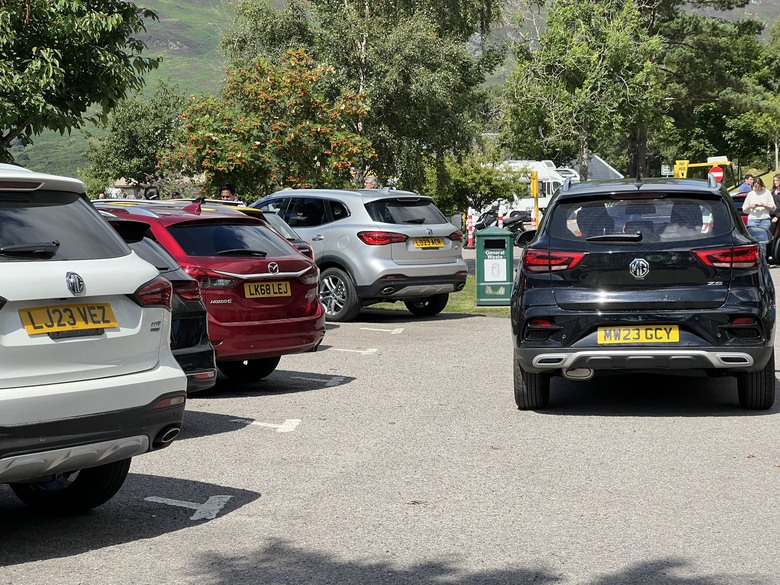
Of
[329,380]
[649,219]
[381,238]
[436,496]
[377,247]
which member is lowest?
[329,380]

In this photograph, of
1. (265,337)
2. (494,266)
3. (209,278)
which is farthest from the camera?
(494,266)

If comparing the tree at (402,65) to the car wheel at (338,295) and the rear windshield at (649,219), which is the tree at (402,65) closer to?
the car wheel at (338,295)

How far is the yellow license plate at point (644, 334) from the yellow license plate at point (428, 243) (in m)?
7.98

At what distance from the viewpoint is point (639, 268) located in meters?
9.05

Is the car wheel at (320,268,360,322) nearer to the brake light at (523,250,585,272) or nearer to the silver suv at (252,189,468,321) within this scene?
the silver suv at (252,189,468,321)

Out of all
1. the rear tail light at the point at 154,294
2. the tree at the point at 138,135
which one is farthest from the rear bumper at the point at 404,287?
the tree at the point at 138,135

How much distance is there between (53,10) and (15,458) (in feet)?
31.6

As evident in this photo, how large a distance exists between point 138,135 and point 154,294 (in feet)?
272

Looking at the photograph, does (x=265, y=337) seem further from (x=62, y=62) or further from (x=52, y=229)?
(x=62, y=62)

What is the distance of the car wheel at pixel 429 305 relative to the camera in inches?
727

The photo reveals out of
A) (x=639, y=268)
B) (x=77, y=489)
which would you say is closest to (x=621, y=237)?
(x=639, y=268)

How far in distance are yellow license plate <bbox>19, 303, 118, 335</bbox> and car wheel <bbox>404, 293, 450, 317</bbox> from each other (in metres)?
12.8

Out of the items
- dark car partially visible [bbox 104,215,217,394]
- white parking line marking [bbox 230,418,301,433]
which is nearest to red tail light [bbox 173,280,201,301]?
dark car partially visible [bbox 104,215,217,394]

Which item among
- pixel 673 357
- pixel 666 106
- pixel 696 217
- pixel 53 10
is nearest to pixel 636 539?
pixel 673 357
